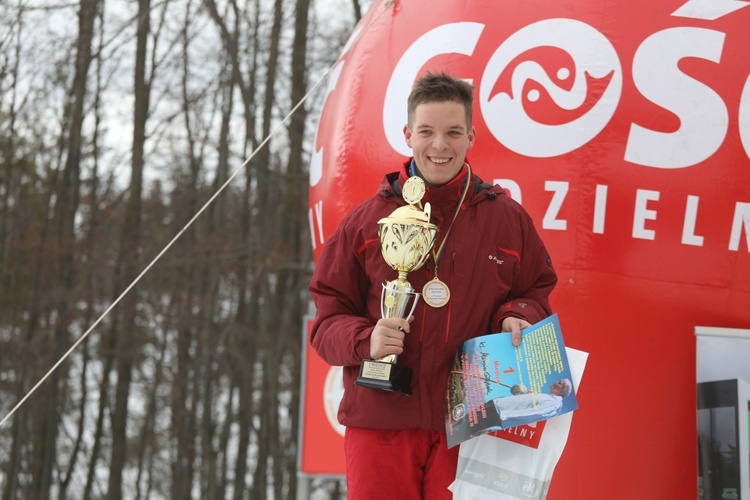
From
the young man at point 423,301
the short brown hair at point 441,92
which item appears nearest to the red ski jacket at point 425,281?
the young man at point 423,301

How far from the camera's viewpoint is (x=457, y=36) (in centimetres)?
490

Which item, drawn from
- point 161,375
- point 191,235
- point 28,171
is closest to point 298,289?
point 191,235

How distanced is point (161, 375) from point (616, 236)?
57.2ft

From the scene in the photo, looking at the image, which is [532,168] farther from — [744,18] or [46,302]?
[46,302]

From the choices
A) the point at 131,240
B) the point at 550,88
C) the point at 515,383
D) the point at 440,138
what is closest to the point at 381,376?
the point at 515,383

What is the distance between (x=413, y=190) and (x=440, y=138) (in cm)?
19

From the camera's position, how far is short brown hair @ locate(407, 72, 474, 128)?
3.36 meters

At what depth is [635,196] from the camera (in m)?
4.43

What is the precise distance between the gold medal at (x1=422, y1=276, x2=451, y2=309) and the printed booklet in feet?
0.52

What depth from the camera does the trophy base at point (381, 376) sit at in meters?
3.11

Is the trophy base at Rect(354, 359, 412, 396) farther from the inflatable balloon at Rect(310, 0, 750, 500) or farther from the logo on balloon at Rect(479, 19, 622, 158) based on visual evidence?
the logo on balloon at Rect(479, 19, 622, 158)

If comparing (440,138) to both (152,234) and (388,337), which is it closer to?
(388,337)

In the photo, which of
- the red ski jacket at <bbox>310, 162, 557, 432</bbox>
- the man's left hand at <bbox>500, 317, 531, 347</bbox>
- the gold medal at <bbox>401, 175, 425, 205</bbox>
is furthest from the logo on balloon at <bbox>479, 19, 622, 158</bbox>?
the man's left hand at <bbox>500, 317, 531, 347</bbox>

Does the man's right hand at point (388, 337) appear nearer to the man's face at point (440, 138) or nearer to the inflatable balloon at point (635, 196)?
the man's face at point (440, 138)
